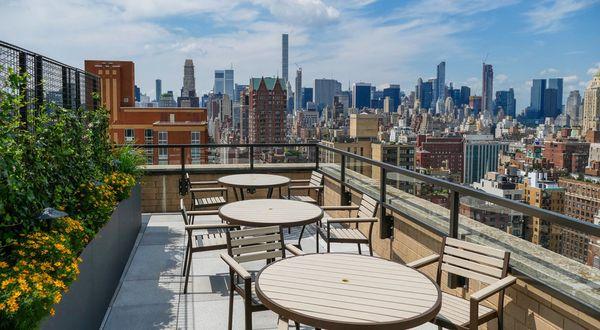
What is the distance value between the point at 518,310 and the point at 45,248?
297 cm

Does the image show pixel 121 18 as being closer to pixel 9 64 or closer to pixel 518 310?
pixel 9 64

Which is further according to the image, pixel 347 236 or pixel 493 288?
pixel 347 236

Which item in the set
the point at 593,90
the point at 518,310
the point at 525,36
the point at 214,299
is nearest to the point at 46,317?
the point at 214,299

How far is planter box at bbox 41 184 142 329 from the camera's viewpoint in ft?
9.09


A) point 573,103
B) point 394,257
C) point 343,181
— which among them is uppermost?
point 573,103

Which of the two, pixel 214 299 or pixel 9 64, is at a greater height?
pixel 9 64

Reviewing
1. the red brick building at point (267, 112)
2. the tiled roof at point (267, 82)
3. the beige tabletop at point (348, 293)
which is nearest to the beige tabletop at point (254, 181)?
the beige tabletop at point (348, 293)

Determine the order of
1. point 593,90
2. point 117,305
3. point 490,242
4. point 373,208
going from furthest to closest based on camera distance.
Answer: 1. point 593,90
2. point 373,208
3. point 117,305
4. point 490,242

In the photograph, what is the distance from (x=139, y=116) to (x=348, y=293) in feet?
152

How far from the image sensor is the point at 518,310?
3172 mm

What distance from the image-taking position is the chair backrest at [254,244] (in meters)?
3.64

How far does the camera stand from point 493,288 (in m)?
2.76

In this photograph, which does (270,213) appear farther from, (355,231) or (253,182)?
(253,182)

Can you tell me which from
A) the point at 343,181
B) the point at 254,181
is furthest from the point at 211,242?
the point at 343,181
